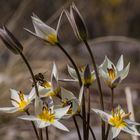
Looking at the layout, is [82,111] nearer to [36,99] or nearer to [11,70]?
[36,99]

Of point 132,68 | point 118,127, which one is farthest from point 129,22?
point 118,127

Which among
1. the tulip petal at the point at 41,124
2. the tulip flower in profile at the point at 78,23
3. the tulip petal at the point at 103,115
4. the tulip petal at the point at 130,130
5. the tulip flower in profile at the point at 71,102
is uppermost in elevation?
the tulip flower in profile at the point at 78,23

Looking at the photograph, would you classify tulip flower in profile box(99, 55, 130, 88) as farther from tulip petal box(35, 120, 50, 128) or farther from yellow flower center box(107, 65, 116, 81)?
tulip petal box(35, 120, 50, 128)

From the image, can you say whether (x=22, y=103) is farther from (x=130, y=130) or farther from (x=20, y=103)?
(x=130, y=130)

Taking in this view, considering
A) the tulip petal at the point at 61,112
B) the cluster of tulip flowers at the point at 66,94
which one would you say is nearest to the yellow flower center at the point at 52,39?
the cluster of tulip flowers at the point at 66,94

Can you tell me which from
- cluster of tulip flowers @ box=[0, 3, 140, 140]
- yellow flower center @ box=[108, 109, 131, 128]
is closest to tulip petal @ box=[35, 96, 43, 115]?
cluster of tulip flowers @ box=[0, 3, 140, 140]

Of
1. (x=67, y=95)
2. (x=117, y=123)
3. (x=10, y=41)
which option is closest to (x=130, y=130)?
(x=117, y=123)

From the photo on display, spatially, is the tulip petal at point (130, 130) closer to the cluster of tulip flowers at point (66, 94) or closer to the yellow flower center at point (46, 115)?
the cluster of tulip flowers at point (66, 94)

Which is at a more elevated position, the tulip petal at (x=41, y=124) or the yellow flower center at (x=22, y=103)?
the yellow flower center at (x=22, y=103)
